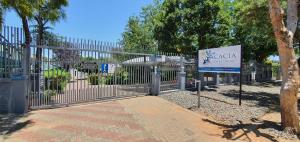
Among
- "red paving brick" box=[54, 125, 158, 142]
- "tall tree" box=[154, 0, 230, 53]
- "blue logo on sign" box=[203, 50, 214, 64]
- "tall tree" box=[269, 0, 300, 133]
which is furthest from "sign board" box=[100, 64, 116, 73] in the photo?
"tall tree" box=[154, 0, 230, 53]

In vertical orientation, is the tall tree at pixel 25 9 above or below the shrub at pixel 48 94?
above

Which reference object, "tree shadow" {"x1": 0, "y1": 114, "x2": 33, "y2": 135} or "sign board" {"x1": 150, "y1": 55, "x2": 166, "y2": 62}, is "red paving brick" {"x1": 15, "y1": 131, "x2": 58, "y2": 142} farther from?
"sign board" {"x1": 150, "y1": 55, "x2": 166, "y2": 62}

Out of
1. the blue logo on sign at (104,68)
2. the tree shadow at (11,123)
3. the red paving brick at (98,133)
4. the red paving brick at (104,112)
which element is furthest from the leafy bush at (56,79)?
the red paving brick at (98,133)

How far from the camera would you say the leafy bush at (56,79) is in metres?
10.3

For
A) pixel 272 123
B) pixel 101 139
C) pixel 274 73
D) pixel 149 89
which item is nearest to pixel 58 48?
pixel 101 139

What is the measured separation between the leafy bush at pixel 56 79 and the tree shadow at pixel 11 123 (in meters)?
1.91

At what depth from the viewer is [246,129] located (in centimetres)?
837

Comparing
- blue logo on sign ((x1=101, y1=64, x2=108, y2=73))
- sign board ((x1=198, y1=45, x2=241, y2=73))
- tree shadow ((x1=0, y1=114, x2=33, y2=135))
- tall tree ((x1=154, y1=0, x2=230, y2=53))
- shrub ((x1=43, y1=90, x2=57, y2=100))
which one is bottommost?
tree shadow ((x1=0, y1=114, x2=33, y2=135))

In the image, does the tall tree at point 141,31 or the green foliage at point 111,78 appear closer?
the green foliage at point 111,78

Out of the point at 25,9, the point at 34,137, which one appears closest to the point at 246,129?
the point at 34,137

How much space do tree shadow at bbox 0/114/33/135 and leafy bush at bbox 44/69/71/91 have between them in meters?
1.91

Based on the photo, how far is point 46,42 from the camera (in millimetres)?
9977

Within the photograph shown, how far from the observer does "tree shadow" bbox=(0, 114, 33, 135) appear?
7.16 m

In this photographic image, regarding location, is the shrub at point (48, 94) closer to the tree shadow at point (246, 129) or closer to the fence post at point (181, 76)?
the tree shadow at point (246, 129)
